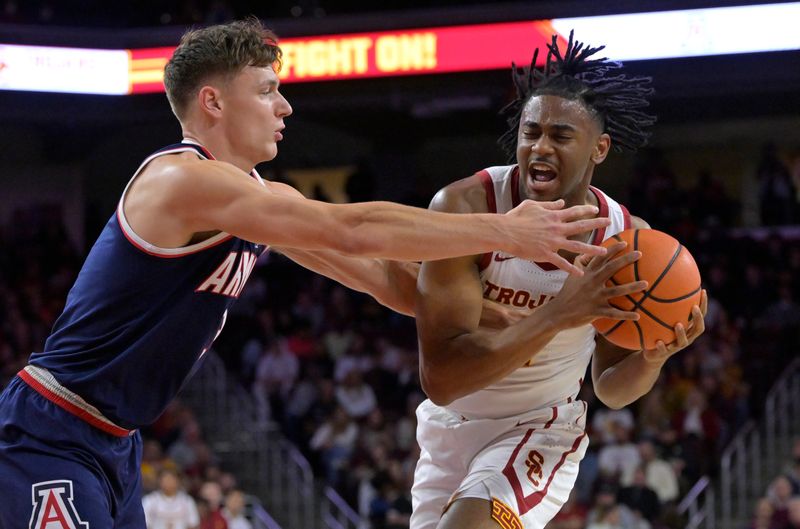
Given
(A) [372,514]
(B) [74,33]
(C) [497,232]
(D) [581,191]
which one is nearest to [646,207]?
(A) [372,514]

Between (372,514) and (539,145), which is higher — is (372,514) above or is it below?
below

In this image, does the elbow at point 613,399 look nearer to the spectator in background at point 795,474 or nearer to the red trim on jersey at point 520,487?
the red trim on jersey at point 520,487

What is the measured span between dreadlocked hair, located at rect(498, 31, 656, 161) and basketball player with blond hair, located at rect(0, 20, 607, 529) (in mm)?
983

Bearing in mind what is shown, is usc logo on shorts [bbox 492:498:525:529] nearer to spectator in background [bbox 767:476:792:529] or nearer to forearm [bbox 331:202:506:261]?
forearm [bbox 331:202:506:261]

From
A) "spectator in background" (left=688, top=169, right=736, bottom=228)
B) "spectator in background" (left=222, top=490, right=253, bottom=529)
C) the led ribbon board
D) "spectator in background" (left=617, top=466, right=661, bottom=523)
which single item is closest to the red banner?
the led ribbon board

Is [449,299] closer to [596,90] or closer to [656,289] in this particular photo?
[656,289]

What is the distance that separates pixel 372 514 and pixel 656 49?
5700mm

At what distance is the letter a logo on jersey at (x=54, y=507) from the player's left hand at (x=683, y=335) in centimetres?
201

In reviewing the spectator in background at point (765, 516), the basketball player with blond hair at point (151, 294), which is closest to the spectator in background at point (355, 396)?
the spectator in background at point (765, 516)

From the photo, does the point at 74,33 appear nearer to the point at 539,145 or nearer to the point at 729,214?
the point at 729,214

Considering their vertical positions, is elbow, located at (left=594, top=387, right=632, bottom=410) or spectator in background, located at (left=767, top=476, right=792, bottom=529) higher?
elbow, located at (left=594, top=387, right=632, bottom=410)

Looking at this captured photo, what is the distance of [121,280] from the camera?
3.47 meters

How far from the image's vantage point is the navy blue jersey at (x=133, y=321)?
11.4 feet

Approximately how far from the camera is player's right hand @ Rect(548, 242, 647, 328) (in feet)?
12.6
